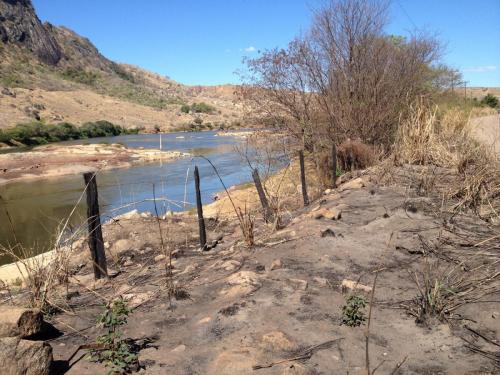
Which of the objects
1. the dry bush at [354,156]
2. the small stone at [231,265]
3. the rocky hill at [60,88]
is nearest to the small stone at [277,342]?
the small stone at [231,265]

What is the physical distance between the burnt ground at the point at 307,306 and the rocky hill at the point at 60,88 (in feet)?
127

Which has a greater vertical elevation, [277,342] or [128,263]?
[277,342]

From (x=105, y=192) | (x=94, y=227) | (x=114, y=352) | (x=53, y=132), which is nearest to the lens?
(x=114, y=352)

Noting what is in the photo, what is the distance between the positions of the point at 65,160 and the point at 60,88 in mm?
46457

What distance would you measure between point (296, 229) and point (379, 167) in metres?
3.95

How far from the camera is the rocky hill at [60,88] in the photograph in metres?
56.0

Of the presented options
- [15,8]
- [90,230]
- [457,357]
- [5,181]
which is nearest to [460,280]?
[457,357]

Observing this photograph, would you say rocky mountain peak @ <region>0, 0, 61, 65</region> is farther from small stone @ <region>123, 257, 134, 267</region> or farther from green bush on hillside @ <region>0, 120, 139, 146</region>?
small stone @ <region>123, 257, 134, 267</region>

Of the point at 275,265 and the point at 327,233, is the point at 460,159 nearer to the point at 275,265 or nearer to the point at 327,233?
the point at 327,233

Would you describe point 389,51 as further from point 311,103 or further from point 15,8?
point 15,8

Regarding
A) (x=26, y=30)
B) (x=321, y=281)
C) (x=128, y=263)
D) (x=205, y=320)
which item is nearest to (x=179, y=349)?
(x=205, y=320)

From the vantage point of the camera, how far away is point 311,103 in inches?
560

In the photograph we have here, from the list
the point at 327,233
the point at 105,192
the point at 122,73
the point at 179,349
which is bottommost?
the point at 105,192

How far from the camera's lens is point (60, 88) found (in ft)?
227
